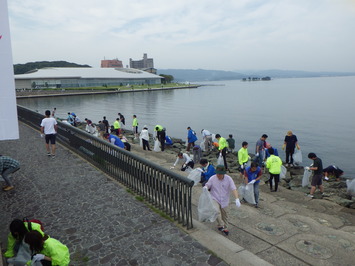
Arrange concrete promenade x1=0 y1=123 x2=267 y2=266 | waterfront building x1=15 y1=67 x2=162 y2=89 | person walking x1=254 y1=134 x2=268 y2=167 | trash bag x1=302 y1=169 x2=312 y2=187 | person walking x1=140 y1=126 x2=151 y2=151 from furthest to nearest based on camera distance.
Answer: waterfront building x1=15 y1=67 x2=162 y2=89 < person walking x1=140 y1=126 x2=151 y2=151 < person walking x1=254 y1=134 x2=268 y2=167 < trash bag x1=302 y1=169 x2=312 y2=187 < concrete promenade x1=0 y1=123 x2=267 y2=266

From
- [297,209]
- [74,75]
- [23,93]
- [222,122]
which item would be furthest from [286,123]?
[74,75]

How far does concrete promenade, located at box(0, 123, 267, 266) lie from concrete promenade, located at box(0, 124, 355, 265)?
0.02 metres

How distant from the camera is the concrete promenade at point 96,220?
174 inches

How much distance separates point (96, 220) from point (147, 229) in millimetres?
1174

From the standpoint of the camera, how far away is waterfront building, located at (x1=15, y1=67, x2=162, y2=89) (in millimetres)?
101750

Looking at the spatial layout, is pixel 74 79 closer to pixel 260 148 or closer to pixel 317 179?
pixel 260 148

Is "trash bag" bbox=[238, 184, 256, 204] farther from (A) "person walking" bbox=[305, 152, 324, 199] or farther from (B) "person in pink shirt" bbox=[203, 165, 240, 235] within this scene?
(A) "person walking" bbox=[305, 152, 324, 199]

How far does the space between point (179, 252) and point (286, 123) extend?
32.9 meters

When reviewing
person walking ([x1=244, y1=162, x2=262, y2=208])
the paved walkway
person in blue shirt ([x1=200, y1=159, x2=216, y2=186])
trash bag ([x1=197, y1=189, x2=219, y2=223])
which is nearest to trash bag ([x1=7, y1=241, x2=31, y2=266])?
the paved walkway

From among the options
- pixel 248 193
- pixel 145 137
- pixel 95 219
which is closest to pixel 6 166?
pixel 95 219

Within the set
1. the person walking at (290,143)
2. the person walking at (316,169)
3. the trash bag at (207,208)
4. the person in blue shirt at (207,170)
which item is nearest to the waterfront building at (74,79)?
the person walking at (290,143)

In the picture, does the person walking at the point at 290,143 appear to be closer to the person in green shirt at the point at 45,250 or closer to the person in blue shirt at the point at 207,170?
the person in blue shirt at the point at 207,170

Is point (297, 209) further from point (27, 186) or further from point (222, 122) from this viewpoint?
point (222, 122)

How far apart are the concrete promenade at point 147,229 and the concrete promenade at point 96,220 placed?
16 mm
